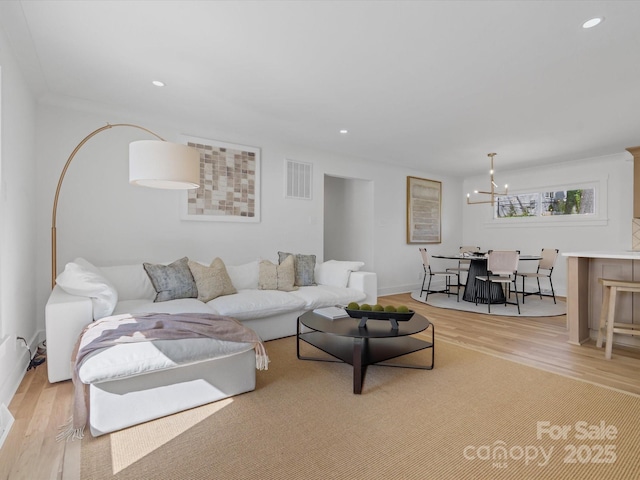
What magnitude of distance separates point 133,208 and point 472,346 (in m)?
Answer: 3.86

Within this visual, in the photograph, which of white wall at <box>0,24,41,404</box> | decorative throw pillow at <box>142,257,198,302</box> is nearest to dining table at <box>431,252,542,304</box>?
decorative throw pillow at <box>142,257,198,302</box>

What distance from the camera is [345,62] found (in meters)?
2.66

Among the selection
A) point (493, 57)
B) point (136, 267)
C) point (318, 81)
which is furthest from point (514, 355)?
point (136, 267)

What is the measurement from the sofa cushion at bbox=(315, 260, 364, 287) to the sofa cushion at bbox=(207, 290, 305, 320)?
75cm

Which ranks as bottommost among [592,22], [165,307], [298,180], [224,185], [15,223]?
[165,307]

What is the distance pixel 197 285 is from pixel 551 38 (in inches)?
139

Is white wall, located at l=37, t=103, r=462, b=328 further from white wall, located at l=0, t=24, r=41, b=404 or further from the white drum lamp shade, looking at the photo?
the white drum lamp shade

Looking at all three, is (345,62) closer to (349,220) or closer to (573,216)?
(349,220)

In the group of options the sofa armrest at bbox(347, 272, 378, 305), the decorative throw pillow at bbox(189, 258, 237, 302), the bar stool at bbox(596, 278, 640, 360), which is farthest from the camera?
the sofa armrest at bbox(347, 272, 378, 305)

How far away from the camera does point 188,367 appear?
2043 millimetres

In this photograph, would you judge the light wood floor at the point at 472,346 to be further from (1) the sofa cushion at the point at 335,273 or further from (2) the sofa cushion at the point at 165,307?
(1) the sofa cushion at the point at 335,273

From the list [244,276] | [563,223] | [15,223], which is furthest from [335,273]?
[563,223]

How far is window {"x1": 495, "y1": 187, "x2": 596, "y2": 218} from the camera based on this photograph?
5922 millimetres

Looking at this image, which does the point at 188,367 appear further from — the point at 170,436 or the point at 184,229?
the point at 184,229
